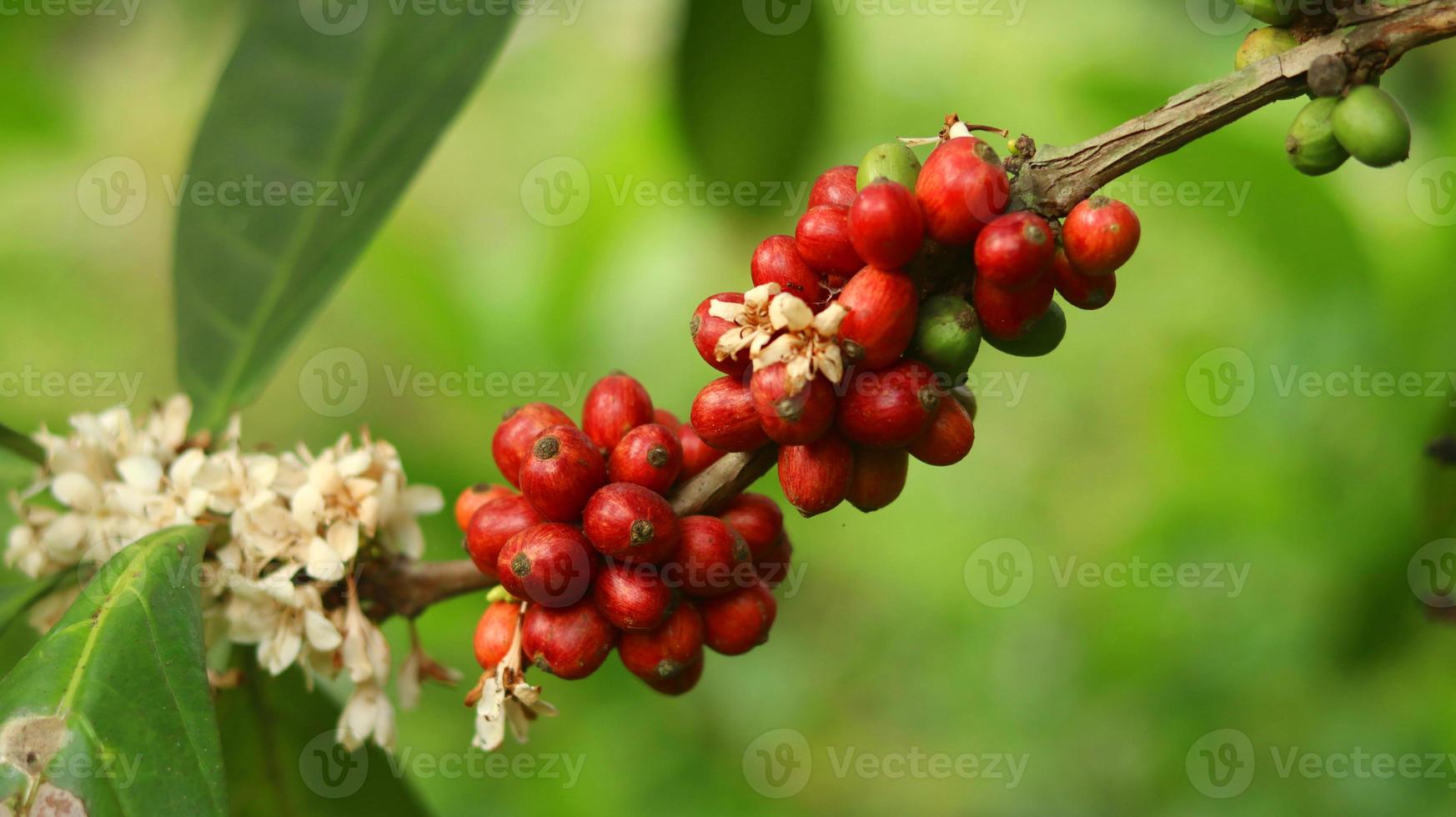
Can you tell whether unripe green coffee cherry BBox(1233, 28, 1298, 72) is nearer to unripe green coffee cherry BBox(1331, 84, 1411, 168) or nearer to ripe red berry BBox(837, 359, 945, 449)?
unripe green coffee cherry BBox(1331, 84, 1411, 168)

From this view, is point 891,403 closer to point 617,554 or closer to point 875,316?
point 875,316

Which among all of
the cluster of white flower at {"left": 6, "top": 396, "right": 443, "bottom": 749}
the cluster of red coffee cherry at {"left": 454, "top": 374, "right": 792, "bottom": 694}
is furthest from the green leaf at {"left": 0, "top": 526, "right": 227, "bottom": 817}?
the cluster of red coffee cherry at {"left": 454, "top": 374, "right": 792, "bottom": 694}

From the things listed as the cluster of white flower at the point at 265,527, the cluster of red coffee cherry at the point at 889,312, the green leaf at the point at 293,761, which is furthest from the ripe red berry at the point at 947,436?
the green leaf at the point at 293,761

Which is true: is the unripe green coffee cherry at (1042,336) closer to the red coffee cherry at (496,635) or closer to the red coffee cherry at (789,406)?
the red coffee cherry at (789,406)

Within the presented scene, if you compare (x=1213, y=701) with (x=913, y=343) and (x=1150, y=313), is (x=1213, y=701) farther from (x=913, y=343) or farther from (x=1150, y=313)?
(x=913, y=343)

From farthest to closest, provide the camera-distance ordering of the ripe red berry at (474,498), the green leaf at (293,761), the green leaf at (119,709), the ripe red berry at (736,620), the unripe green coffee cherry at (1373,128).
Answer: the green leaf at (293,761) → the ripe red berry at (474,498) → the ripe red berry at (736,620) → the green leaf at (119,709) → the unripe green coffee cherry at (1373,128)

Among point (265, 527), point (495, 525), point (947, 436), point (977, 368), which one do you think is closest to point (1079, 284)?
point (947, 436)
